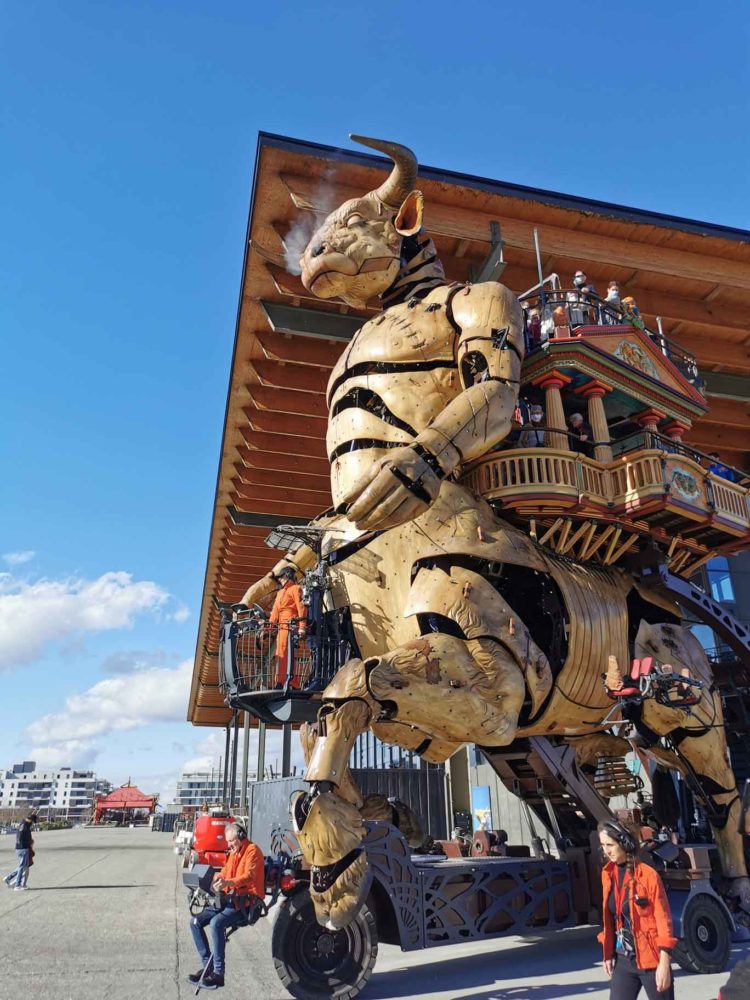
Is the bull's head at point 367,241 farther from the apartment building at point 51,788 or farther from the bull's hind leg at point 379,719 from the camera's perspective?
the apartment building at point 51,788

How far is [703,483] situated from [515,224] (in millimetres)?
4162

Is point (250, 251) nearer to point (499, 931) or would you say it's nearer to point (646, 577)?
point (646, 577)

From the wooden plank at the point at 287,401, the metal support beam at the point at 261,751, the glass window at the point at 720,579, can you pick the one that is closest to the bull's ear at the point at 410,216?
the wooden plank at the point at 287,401

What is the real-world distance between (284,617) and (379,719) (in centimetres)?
153

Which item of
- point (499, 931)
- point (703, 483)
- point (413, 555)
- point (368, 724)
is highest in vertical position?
point (703, 483)

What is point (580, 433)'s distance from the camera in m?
7.11

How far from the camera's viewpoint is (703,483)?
681 centimetres

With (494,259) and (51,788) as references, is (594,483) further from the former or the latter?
(51,788)

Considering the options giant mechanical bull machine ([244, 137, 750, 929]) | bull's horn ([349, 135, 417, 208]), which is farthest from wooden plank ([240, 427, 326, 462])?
bull's horn ([349, 135, 417, 208])

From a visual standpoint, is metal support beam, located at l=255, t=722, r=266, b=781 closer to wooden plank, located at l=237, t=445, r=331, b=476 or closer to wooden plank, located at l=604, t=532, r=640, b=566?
wooden plank, located at l=237, t=445, r=331, b=476

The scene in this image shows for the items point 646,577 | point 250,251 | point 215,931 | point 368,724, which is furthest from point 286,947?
point 250,251

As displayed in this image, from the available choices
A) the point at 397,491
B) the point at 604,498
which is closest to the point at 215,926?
the point at 397,491

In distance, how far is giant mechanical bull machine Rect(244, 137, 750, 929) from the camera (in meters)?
4.86

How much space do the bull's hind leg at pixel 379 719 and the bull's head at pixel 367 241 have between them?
3.21 m
